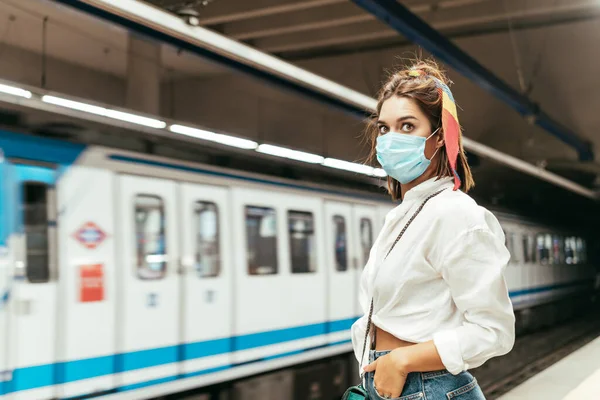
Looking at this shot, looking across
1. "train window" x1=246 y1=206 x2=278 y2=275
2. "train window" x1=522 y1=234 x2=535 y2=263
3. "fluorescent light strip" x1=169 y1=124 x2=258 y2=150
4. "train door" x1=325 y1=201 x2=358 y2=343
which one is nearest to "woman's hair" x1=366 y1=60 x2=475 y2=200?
"fluorescent light strip" x1=169 y1=124 x2=258 y2=150

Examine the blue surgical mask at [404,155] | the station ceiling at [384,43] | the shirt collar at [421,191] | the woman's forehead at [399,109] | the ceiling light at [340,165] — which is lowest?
the shirt collar at [421,191]

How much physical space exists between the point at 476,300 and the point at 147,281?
4.24m

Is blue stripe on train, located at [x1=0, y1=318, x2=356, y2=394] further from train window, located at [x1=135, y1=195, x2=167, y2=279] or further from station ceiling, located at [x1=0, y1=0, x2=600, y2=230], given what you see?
station ceiling, located at [x1=0, y1=0, x2=600, y2=230]

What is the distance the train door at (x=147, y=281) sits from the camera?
5102mm

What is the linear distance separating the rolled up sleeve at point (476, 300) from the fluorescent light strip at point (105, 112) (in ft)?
12.9

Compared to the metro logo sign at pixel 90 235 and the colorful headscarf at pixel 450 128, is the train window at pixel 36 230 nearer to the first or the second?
the metro logo sign at pixel 90 235

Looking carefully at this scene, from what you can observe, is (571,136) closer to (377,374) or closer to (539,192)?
(539,192)

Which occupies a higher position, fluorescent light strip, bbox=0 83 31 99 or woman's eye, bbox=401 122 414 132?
fluorescent light strip, bbox=0 83 31 99

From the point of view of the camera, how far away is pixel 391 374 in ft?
4.64

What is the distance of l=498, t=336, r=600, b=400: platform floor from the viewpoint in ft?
12.0

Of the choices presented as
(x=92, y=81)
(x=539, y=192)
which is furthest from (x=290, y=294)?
(x=539, y=192)

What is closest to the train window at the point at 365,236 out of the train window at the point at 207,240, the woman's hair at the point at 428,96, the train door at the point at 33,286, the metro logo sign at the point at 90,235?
the train window at the point at 207,240

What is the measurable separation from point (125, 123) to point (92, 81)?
24.6ft

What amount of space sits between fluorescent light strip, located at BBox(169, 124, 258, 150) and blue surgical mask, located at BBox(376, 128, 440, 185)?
169 inches
